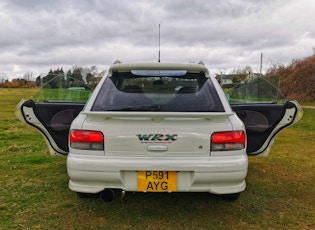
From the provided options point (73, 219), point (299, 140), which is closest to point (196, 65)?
point (73, 219)

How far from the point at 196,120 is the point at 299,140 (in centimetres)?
629

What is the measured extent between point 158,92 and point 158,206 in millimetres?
1253

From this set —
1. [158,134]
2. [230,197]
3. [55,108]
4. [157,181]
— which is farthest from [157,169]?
[55,108]

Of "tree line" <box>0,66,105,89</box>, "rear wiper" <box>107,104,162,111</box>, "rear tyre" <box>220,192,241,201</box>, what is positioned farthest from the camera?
"tree line" <box>0,66,105,89</box>

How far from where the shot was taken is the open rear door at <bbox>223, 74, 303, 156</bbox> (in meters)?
3.95

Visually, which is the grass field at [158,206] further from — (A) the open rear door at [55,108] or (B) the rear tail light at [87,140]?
(B) the rear tail light at [87,140]

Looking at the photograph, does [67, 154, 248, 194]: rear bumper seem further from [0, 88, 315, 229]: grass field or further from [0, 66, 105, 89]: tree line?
[0, 66, 105, 89]: tree line

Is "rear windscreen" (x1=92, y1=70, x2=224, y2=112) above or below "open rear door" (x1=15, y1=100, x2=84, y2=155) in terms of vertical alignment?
above

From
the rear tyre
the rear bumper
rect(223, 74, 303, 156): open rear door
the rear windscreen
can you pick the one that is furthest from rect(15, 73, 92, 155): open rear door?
rect(223, 74, 303, 156): open rear door

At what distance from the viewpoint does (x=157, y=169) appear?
3.03 m

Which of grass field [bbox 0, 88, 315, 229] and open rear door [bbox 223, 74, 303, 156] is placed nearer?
grass field [bbox 0, 88, 315, 229]

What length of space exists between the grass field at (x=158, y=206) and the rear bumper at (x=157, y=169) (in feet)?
1.52

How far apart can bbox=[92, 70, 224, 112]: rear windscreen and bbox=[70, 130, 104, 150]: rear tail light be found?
29cm

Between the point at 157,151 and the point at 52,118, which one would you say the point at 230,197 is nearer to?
the point at 157,151
